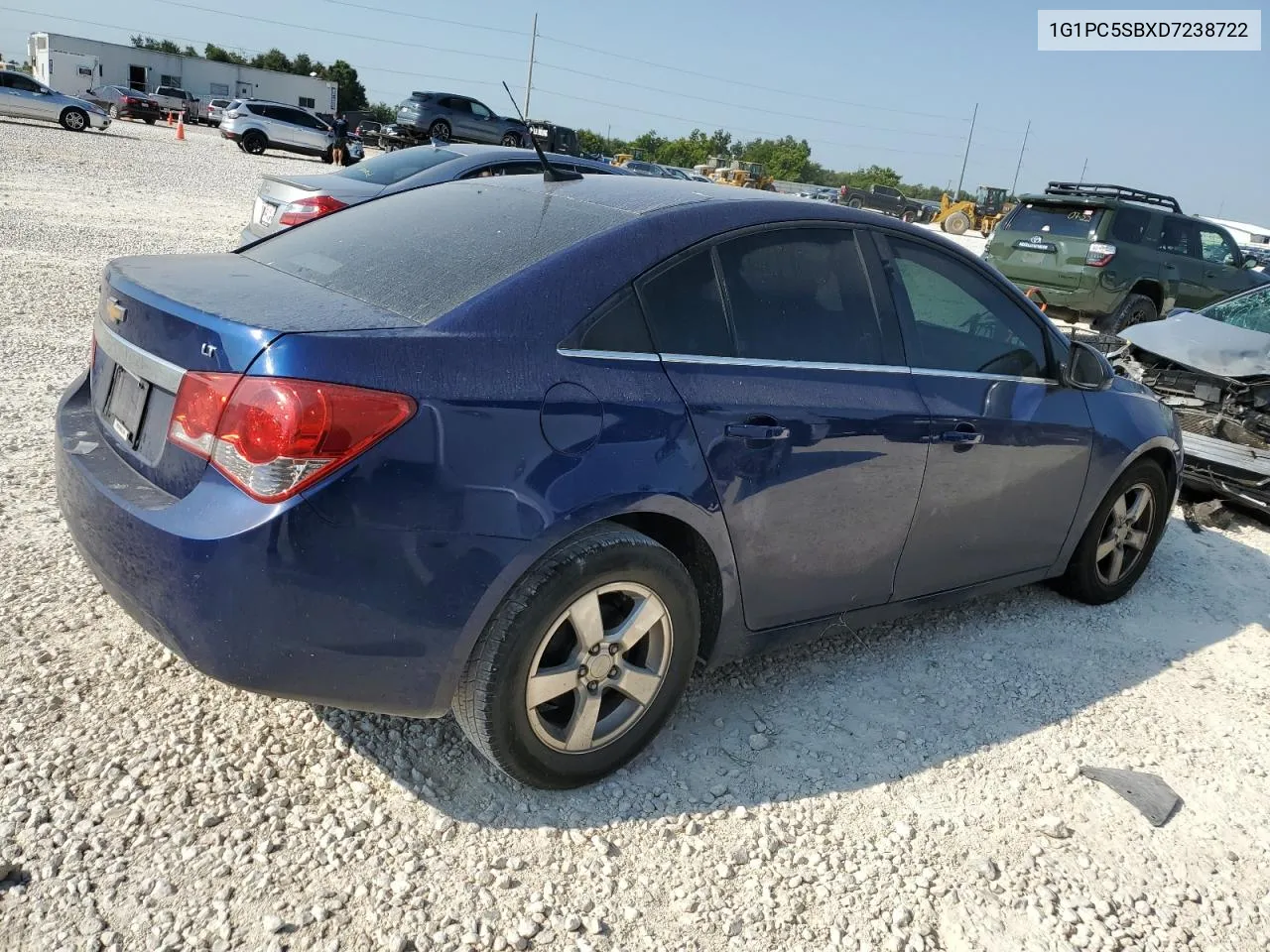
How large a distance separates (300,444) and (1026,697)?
2.82 m

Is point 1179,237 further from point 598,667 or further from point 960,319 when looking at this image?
point 598,667

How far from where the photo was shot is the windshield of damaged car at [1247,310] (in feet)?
23.8

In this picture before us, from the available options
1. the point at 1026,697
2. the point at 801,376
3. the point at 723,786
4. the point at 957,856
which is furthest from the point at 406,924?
the point at 1026,697

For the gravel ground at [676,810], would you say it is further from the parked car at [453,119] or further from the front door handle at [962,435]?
the parked car at [453,119]

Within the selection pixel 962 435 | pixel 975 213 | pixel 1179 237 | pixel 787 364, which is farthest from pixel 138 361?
pixel 975 213

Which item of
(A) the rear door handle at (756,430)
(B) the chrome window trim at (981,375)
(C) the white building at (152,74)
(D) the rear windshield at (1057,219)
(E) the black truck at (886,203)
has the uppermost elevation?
(C) the white building at (152,74)

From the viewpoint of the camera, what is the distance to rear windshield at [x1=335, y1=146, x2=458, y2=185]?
9.36m

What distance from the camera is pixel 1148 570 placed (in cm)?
519

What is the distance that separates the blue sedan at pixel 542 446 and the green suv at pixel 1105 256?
29.5 ft

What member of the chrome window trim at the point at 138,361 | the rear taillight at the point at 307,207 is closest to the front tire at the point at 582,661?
the chrome window trim at the point at 138,361

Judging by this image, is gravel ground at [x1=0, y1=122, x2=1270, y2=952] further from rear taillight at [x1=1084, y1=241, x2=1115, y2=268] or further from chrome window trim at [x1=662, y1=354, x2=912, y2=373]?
rear taillight at [x1=1084, y1=241, x2=1115, y2=268]

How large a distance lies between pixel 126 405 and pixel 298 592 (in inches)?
34.4

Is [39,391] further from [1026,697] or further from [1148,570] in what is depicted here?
[1148,570]

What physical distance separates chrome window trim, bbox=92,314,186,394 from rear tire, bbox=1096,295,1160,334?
1149 cm
